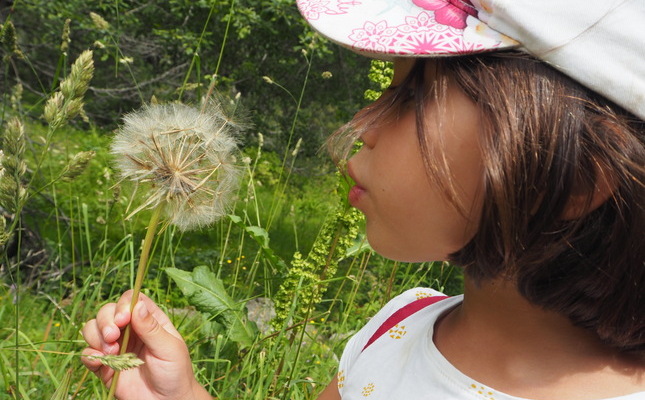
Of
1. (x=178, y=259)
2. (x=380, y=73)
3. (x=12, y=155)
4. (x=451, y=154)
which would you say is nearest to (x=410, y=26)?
(x=451, y=154)

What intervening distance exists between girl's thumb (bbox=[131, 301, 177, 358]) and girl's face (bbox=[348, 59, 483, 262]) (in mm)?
406

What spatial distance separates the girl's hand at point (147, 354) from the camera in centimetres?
126

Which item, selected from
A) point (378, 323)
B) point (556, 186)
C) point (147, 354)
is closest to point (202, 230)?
point (147, 354)

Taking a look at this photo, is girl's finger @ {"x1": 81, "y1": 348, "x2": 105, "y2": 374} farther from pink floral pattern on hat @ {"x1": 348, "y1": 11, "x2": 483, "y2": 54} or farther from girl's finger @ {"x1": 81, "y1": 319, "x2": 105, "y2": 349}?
pink floral pattern on hat @ {"x1": 348, "y1": 11, "x2": 483, "y2": 54}

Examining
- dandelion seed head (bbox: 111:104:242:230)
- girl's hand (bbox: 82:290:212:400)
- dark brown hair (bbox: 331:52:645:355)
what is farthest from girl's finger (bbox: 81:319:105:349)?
dark brown hair (bbox: 331:52:645:355)

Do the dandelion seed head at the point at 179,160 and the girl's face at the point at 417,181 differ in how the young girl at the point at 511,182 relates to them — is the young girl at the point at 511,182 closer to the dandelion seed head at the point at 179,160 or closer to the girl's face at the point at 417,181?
the girl's face at the point at 417,181

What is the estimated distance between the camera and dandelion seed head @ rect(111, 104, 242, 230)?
1.15 meters

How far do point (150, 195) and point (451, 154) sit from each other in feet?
1.54

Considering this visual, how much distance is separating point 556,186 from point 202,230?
0.78 metres

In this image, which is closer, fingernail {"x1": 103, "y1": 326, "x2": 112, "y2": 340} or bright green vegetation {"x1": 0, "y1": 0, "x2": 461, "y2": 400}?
fingernail {"x1": 103, "y1": 326, "x2": 112, "y2": 340}

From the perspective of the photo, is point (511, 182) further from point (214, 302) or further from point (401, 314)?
point (214, 302)

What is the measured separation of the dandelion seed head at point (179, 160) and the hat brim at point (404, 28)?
0.27m

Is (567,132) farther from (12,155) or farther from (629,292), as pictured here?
(12,155)

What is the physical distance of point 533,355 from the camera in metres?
1.21
